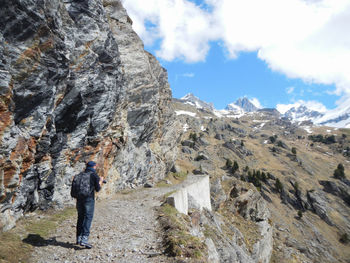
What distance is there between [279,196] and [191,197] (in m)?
78.8

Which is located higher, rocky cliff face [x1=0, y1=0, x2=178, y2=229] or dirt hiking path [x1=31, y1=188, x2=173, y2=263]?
rocky cliff face [x1=0, y1=0, x2=178, y2=229]

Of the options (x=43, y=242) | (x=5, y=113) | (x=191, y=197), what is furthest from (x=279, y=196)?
(x=5, y=113)

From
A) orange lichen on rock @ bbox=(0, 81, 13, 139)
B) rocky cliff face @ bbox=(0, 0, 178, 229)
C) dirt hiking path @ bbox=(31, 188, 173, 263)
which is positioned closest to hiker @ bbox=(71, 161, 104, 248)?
dirt hiking path @ bbox=(31, 188, 173, 263)

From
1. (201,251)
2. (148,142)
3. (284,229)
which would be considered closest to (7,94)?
(201,251)

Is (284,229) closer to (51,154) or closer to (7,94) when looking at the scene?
(51,154)

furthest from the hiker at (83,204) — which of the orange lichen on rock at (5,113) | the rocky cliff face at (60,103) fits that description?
the orange lichen on rock at (5,113)

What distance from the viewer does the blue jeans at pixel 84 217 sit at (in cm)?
864

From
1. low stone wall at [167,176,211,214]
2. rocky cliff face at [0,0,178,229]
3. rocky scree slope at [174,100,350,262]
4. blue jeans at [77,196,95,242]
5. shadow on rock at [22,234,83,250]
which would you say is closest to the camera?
blue jeans at [77,196,95,242]

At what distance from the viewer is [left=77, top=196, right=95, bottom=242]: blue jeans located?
8.64 m

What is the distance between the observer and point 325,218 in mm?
83938

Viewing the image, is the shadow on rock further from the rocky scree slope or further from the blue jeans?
the rocky scree slope

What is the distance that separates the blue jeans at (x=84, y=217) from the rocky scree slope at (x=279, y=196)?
A: 15441 mm

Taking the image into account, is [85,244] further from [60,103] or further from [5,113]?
[60,103]

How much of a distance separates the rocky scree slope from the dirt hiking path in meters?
11.2
